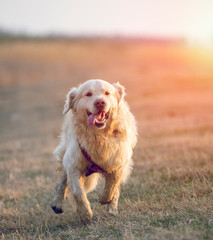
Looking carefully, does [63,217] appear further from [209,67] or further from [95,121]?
[209,67]

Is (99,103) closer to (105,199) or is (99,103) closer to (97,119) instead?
(97,119)

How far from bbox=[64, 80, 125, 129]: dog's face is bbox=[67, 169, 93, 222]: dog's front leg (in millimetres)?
732

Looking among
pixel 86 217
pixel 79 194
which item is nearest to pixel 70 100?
pixel 79 194

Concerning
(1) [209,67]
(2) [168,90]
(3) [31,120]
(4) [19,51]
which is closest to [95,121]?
(3) [31,120]

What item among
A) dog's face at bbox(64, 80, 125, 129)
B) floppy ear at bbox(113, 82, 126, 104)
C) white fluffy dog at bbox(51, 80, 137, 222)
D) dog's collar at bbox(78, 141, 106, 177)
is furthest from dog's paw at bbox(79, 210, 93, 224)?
floppy ear at bbox(113, 82, 126, 104)

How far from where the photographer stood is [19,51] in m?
53.9

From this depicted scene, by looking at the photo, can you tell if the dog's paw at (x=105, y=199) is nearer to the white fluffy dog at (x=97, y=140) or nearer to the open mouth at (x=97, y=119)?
the white fluffy dog at (x=97, y=140)

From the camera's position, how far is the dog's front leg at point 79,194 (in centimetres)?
440

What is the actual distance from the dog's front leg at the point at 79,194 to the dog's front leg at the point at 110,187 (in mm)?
304

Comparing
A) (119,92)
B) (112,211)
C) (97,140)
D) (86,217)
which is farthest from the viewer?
(119,92)

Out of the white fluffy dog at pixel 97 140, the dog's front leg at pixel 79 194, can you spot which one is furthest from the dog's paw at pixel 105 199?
the dog's front leg at pixel 79 194

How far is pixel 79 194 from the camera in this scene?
4.45m

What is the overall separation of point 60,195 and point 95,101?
1745 mm

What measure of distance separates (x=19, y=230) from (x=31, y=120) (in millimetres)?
17249
